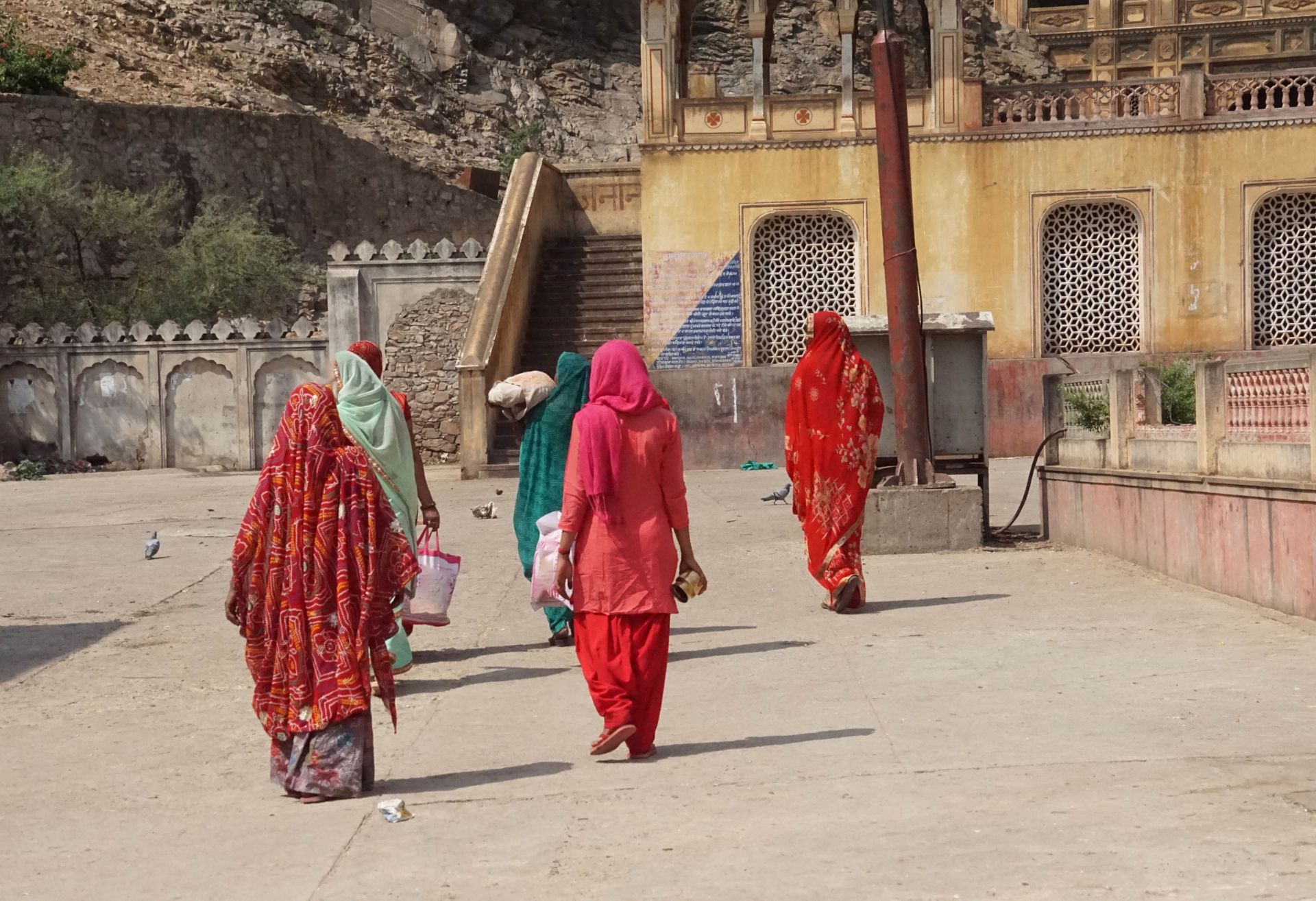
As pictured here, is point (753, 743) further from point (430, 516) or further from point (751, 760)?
point (430, 516)

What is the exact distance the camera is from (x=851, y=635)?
29.3 feet

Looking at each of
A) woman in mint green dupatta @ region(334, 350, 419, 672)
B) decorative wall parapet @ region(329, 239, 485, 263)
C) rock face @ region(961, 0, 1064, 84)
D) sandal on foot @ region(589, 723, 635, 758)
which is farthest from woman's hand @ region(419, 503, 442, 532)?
rock face @ region(961, 0, 1064, 84)

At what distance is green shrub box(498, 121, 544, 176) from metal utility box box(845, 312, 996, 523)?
32676 mm

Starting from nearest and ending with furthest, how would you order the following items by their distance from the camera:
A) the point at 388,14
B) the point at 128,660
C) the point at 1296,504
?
the point at 1296,504, the point at 128,660, the point at 388,14

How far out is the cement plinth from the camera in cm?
1252

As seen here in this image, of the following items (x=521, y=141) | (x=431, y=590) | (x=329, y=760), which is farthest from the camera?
(x=521, y=141)

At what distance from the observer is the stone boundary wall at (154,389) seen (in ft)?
84.8

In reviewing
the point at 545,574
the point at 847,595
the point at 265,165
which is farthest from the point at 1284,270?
the point at 265,165

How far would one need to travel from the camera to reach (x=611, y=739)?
609cm

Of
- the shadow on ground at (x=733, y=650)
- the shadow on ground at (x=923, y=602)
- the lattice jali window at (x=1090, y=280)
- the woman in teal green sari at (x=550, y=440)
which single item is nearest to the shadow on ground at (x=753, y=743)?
the shadow on ground at (x=733, y=650)

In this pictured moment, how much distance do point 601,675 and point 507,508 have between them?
37.7ft

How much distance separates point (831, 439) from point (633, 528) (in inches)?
162

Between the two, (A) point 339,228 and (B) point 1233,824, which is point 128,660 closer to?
(B) point 1233,824

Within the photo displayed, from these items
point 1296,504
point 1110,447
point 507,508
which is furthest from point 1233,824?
point 507,508
